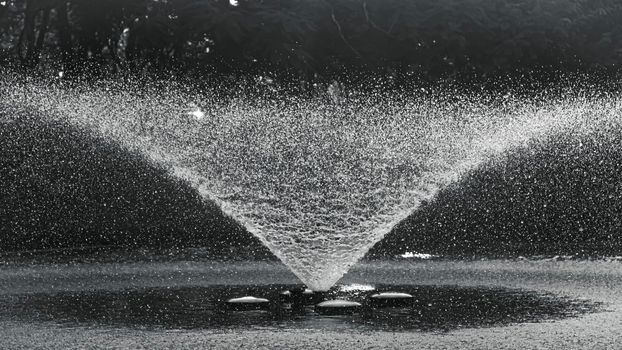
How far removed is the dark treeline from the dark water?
41.3 feet

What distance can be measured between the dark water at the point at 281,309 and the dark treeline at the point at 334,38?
41.3 ft

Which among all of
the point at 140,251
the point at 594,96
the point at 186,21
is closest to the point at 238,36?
the point at 186,21

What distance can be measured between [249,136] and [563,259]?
28.6 feet

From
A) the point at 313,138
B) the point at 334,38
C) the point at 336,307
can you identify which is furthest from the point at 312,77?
the point at 336,307

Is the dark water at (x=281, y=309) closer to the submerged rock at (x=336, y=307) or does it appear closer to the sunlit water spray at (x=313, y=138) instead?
the submerged rock at (x=336, y=307)

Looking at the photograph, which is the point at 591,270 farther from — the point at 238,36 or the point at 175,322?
the point at 238,36

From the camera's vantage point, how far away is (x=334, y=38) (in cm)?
2588

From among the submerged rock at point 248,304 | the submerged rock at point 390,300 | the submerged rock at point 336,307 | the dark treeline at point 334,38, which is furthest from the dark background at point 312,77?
the submerged rock at point 336,307

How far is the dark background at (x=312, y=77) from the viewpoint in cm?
2259

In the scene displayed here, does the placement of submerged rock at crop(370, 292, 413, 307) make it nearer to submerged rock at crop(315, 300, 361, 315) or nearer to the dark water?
the dark water

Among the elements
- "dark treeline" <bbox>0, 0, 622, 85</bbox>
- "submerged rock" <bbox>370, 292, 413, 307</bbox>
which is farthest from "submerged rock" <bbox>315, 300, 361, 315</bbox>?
"dark treeline" <bbox>0, 0, 622, 85</bbox>

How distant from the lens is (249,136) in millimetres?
24219

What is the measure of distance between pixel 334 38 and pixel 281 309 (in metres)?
15.8

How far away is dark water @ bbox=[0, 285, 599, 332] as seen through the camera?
982 cm
